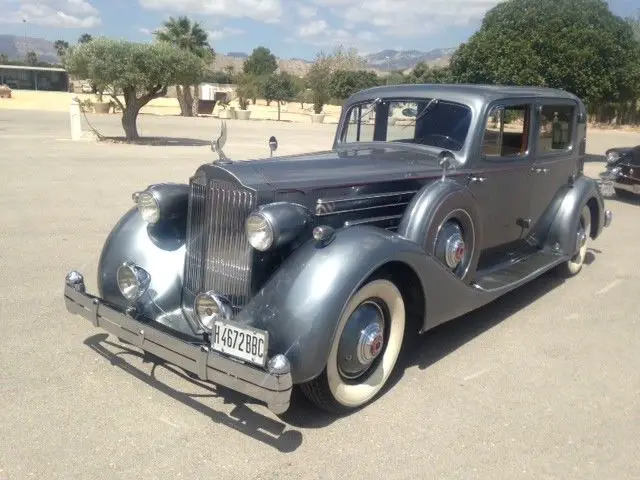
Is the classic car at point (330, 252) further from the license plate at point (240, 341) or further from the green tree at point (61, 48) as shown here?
the green tree at point (61, 48)

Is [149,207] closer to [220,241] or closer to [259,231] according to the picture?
[220,241]

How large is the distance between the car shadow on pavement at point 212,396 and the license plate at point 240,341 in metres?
0.52

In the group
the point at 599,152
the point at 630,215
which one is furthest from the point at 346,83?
the point at 630,215

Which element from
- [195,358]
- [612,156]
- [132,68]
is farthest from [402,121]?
[132,68]

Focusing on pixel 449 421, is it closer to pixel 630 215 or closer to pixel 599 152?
pixel 630 215

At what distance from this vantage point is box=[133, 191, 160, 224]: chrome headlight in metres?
3.56

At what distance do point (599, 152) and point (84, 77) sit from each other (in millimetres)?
16698

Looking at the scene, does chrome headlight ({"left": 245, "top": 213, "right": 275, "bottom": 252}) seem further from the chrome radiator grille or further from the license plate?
the license plate

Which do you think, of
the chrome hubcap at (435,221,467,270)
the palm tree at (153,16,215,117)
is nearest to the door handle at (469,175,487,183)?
the chrome hubcap at (435,221,467,270)

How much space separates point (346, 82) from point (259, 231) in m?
36.6

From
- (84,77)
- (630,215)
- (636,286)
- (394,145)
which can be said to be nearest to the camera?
(394,145)

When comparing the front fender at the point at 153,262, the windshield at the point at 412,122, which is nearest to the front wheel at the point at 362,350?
the front fender at the point at 153,262

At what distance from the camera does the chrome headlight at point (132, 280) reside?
3330 mm

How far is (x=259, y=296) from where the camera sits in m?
2.92
